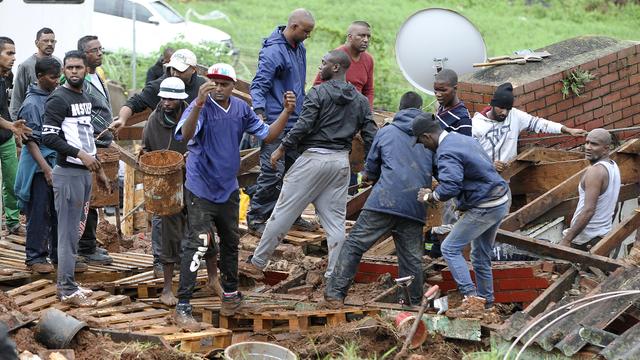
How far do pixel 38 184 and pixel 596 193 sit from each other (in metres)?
4.90

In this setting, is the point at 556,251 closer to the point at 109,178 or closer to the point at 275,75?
the point at 275,75

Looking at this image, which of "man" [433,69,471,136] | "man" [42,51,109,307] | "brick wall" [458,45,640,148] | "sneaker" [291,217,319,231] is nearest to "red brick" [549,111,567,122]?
"brick wall" [458,45,640,148]

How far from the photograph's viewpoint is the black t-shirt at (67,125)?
9.12 meters

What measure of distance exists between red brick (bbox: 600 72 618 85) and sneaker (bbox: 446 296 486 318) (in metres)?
4.27

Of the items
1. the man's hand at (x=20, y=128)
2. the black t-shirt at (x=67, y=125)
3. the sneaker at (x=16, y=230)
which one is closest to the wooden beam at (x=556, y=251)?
the black t-shirt at (x=67, y=125)

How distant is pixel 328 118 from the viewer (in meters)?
9.55

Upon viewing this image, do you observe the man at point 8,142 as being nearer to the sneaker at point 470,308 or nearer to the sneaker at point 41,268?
the sneaker at point 41,268

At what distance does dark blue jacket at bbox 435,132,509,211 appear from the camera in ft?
29.0

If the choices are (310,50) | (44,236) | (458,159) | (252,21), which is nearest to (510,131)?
(458,159)

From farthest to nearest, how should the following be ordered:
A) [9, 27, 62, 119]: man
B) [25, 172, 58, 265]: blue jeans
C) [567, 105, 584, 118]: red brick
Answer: [567, 105, 584, 118]: red brick < [9, 27, 62, 119]: man < [25, 172, 58, 265]: blue jeans

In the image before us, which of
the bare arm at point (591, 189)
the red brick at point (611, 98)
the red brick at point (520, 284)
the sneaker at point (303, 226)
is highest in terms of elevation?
the red brick at point (611, 98)

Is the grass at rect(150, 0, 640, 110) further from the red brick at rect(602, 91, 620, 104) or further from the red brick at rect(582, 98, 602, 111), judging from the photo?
the red brick at rect(582, 98, 602, 111)

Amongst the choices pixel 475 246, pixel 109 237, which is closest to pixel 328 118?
pixel 475 246

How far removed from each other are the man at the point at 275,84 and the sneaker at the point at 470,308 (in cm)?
225
